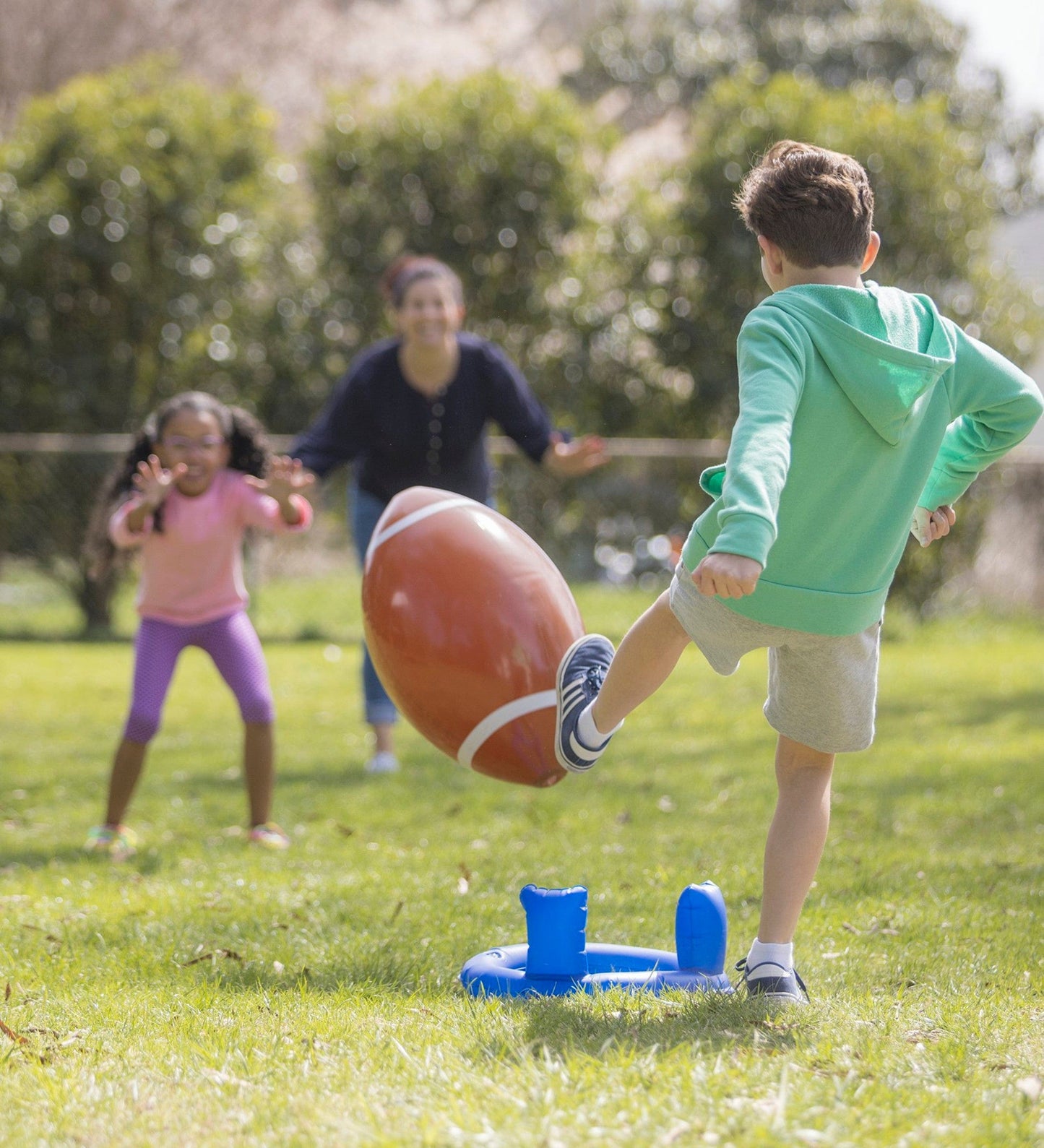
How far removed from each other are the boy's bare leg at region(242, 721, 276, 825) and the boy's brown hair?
106 inches

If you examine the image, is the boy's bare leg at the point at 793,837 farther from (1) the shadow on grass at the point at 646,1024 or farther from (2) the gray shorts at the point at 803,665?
(1) the shadow on grass at the point at 646,1024

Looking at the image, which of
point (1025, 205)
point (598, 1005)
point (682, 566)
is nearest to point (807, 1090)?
point (598, 1005)

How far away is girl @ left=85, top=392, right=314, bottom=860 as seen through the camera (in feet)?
16.0

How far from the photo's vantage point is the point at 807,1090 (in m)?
2.40

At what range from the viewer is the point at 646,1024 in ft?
9.26

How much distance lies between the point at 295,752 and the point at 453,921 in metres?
3.15

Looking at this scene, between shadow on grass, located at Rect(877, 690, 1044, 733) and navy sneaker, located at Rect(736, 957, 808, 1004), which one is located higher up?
navy sneaker, located at Rect(736, 957, 808, 1004)

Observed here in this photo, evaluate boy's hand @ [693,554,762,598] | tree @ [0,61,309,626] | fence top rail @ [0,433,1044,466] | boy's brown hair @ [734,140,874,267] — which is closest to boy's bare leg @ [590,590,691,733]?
boy's hand @ [693,554,762,598]

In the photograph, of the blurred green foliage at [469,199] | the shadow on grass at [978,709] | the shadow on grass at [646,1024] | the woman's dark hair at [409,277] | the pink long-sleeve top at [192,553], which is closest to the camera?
the shadow on grass at [646,1024]

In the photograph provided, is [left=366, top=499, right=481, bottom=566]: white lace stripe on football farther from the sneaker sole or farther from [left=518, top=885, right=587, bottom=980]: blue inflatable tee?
[left=518, top=885, right=587, bottom=980]: blue inflatable tee

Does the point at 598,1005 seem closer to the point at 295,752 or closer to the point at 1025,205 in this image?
the point at 295,752

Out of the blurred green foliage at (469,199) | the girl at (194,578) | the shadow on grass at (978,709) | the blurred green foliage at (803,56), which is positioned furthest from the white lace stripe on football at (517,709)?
the blurred green foliage at (803,56)

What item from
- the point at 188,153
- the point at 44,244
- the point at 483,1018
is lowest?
the point at 483,1018

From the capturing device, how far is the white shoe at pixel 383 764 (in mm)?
6266
